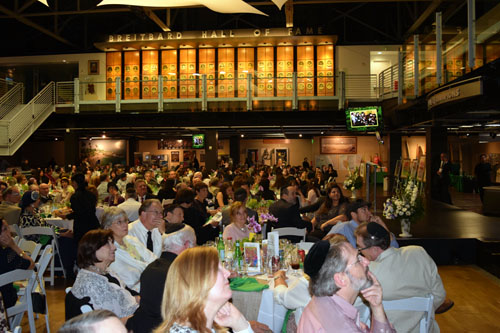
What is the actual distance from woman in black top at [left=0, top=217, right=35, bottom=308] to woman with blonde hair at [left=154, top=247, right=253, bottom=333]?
2.94 meters

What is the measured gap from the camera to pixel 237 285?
13.6 feet

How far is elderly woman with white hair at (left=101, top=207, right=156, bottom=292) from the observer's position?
14.8 ft

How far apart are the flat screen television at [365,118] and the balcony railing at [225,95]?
2.14 metres

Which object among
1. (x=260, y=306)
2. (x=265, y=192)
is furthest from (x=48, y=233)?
(x=265, y=192)

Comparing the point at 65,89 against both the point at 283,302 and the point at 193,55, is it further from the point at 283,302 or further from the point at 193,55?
the point at 283,302

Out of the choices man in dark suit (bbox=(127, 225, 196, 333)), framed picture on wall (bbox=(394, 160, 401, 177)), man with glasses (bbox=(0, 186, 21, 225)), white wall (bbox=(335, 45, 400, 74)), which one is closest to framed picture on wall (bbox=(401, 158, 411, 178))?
framed picture on wall (bbox=(394, 160, 401, 177))

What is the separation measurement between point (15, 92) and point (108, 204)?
10.7m

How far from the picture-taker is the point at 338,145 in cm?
2684

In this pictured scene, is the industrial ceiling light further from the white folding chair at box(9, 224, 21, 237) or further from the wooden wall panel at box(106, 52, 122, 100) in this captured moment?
the wooden wall panel at box(106, 52, 122, 100)

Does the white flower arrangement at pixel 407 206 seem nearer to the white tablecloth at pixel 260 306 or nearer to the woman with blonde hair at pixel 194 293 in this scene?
the white tablecloth at pixel 260 306

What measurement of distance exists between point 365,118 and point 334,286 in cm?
1223

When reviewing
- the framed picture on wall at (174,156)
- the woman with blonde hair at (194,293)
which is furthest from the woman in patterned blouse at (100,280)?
the framed picture on wall at (174,156)

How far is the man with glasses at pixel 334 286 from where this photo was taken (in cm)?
232

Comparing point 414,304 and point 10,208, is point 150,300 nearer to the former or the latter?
point 414,304
